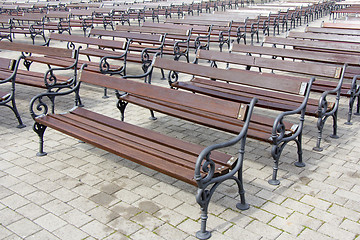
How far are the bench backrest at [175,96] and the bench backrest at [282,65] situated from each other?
1.82m

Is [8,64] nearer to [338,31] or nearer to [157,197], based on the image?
[157,197]

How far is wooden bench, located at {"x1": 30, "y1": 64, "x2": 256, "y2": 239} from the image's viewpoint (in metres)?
3.14

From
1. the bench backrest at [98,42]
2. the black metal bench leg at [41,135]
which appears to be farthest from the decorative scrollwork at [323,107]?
the bench backrest at [98,42]

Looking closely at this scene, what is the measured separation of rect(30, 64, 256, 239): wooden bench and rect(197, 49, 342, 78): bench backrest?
1435 millimetres

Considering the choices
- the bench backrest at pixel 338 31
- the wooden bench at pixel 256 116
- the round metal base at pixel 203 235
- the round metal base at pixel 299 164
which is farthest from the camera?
the bench backrest at pixel 338 31

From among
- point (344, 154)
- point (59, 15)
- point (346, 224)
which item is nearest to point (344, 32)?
point (344, 154)

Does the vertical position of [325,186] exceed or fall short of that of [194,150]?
it falls short

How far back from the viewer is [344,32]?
7637mm

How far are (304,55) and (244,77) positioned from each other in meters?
1.85

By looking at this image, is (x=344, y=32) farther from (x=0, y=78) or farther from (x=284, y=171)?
(x=0, y=78)

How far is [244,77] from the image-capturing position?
4586 millimetres

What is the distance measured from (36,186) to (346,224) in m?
2.85

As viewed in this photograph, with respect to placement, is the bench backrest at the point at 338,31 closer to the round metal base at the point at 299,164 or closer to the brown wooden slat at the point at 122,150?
the round metal base at the point at 299,164

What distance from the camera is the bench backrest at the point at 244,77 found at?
4.20 meters
